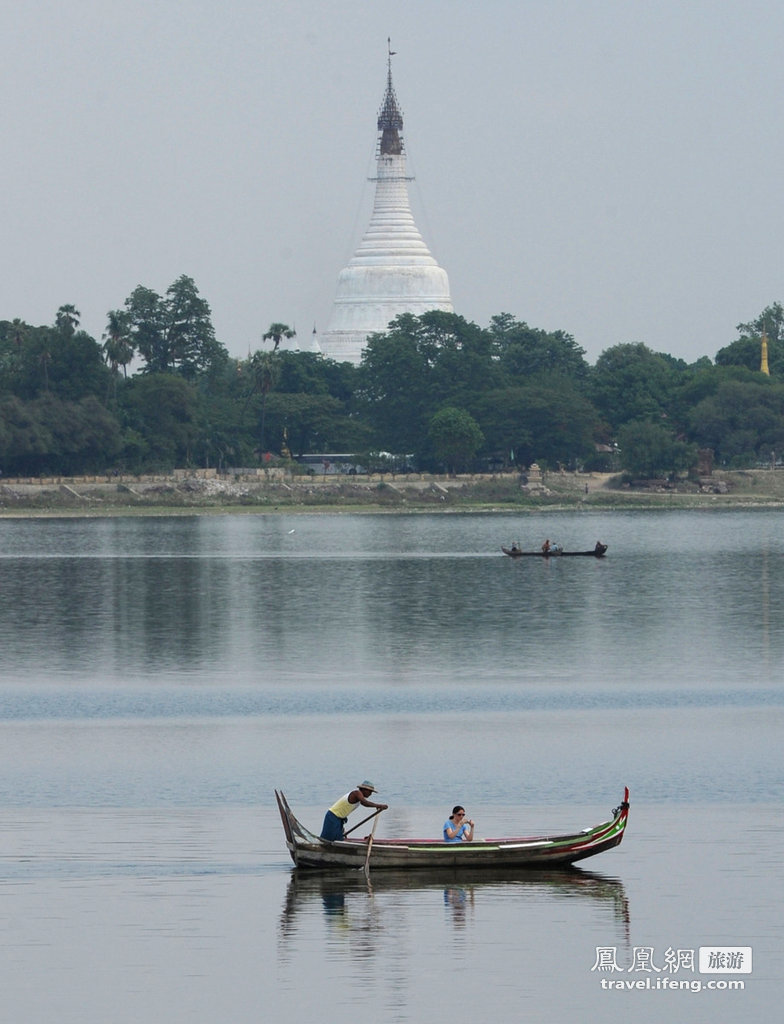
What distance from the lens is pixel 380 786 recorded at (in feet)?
104

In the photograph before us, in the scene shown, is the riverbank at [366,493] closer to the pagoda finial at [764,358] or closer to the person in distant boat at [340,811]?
the pagoda finial at [764,358]

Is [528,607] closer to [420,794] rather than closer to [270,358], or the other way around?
[420,794]

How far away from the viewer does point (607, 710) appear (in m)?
41.2

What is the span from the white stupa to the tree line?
1226 inches

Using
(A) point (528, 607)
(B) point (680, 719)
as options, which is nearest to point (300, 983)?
(B) point (680, 719)

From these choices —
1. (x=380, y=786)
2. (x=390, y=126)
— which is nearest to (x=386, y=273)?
(x=390, y=126)

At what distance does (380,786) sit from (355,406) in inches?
4860

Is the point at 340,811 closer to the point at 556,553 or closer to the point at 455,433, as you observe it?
the point at 556,553

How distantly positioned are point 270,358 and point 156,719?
10725 centimetres

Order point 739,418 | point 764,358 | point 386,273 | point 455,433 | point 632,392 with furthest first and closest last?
point 386,273, point 764,358, point 632,392, point 739,418, point 455,433

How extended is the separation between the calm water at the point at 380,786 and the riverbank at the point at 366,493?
60015mm

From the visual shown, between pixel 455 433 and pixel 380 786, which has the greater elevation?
pixel 455 433

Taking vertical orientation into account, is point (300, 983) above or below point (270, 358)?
below

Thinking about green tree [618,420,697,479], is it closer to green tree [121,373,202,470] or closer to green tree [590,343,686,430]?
green tree [590,343,686,430]
